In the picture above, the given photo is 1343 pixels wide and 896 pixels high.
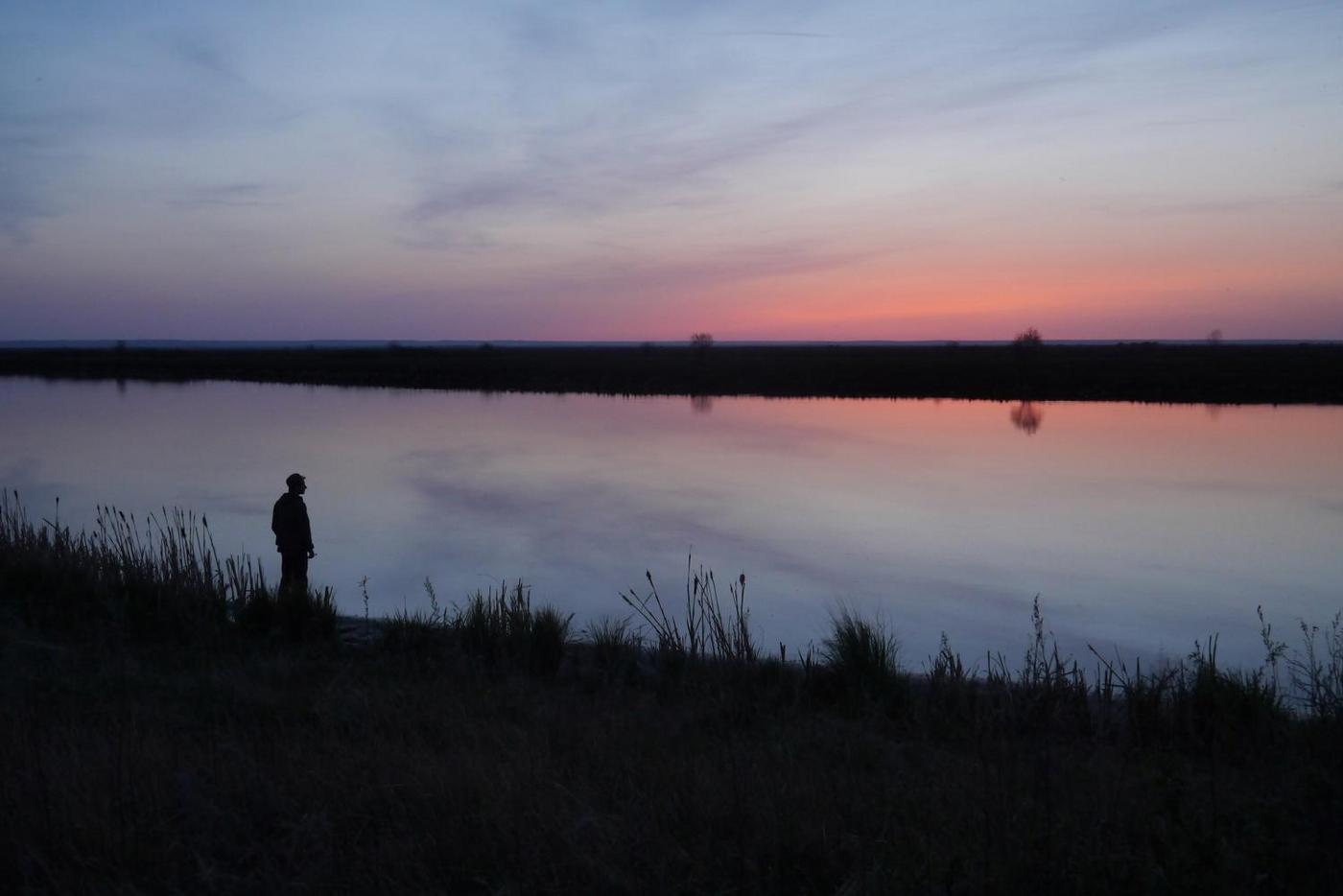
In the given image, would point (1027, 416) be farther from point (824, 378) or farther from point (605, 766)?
point (605, 766)

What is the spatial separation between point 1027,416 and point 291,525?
24438mm

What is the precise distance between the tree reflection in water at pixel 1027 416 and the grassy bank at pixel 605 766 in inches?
742

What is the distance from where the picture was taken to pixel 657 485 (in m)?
16.6

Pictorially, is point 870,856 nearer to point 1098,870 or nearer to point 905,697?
point 1098,870

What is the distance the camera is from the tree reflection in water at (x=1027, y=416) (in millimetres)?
25531

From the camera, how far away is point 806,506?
1476 cm

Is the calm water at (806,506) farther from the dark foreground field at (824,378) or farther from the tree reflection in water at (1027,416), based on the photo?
the dark foreground field at (824,378)

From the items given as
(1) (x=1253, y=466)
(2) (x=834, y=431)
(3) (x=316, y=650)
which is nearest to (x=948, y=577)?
(3) (x=316, y=650)

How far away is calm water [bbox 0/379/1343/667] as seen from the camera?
990cm

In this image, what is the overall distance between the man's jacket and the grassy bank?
75cm

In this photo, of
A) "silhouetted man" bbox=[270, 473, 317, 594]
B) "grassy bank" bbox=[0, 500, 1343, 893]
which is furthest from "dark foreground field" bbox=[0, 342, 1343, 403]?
"grassy bank" bbox=[0, 500, 1343, 893]

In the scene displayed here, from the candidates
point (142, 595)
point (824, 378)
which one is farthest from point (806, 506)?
point (824, 378)

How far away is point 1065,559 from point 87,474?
15.5 m

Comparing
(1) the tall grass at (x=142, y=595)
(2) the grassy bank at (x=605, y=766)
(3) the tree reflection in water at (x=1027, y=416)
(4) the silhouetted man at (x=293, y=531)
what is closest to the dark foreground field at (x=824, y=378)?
(3) the tree reflection in water at (x=1027, y=416)
